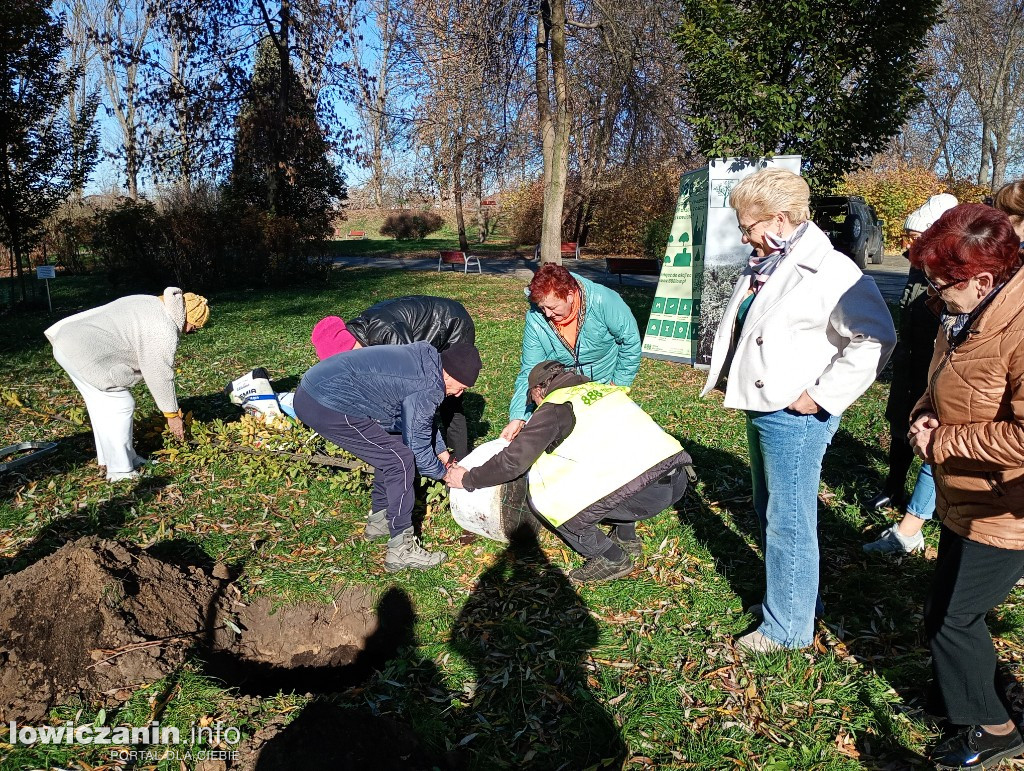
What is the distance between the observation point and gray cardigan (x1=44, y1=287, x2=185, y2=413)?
477 centimetres

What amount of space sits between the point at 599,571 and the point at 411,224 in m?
31.9

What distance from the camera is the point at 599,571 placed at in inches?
147

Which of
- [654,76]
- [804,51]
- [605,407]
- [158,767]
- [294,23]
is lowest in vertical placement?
[158,767]

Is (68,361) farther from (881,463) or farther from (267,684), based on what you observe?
(881,463)

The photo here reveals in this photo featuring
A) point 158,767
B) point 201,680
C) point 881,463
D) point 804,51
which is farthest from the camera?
point 804,51

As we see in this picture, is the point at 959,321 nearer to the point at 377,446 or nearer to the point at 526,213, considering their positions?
Result: the point at 377,446

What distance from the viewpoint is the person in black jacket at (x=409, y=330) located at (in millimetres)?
4930

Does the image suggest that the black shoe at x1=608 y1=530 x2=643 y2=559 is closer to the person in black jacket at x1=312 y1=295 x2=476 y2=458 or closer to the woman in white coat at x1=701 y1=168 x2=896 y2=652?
the woman in white coat at x1=701 y1=168 x2=896 y2=652

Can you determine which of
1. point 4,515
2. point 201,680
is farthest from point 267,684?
point 4,515

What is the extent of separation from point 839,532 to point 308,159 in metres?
19.2

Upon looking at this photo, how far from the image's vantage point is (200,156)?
18.2m

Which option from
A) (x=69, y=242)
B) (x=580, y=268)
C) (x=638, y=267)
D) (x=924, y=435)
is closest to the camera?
(x=924, y=435)

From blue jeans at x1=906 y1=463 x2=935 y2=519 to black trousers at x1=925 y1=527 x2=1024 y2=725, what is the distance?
1.66 metres

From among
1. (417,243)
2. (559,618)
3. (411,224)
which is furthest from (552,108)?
(411,224)
